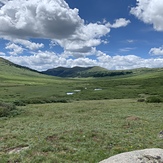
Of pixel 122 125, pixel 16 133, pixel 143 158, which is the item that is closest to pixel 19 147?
pixel 16 133

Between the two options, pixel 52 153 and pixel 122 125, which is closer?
pixel 52 153

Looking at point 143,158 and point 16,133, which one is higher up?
point 143,158

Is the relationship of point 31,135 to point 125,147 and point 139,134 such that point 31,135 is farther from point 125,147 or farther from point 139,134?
point 139,134

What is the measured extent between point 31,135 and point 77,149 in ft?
21.5

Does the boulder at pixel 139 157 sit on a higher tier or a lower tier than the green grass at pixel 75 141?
higher

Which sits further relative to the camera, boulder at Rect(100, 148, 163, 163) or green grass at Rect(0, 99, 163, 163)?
green grass at Rect(0, 99, 163, 163)

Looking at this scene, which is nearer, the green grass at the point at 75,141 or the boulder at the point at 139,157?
the boulder at the point at 139,157

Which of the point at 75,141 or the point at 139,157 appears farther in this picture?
the point at 75,141

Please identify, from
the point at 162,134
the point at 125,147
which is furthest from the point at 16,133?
the point at 162,134

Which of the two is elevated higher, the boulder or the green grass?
the boulder

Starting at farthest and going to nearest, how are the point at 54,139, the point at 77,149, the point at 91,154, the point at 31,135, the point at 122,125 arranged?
the point at 122,125
the point at 31,135
the point at 54,139
the point at 77,149
the point at 91,154

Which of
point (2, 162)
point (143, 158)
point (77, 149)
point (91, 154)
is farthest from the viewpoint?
point (77, 149)

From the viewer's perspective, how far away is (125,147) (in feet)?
55.5

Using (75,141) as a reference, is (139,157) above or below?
above
